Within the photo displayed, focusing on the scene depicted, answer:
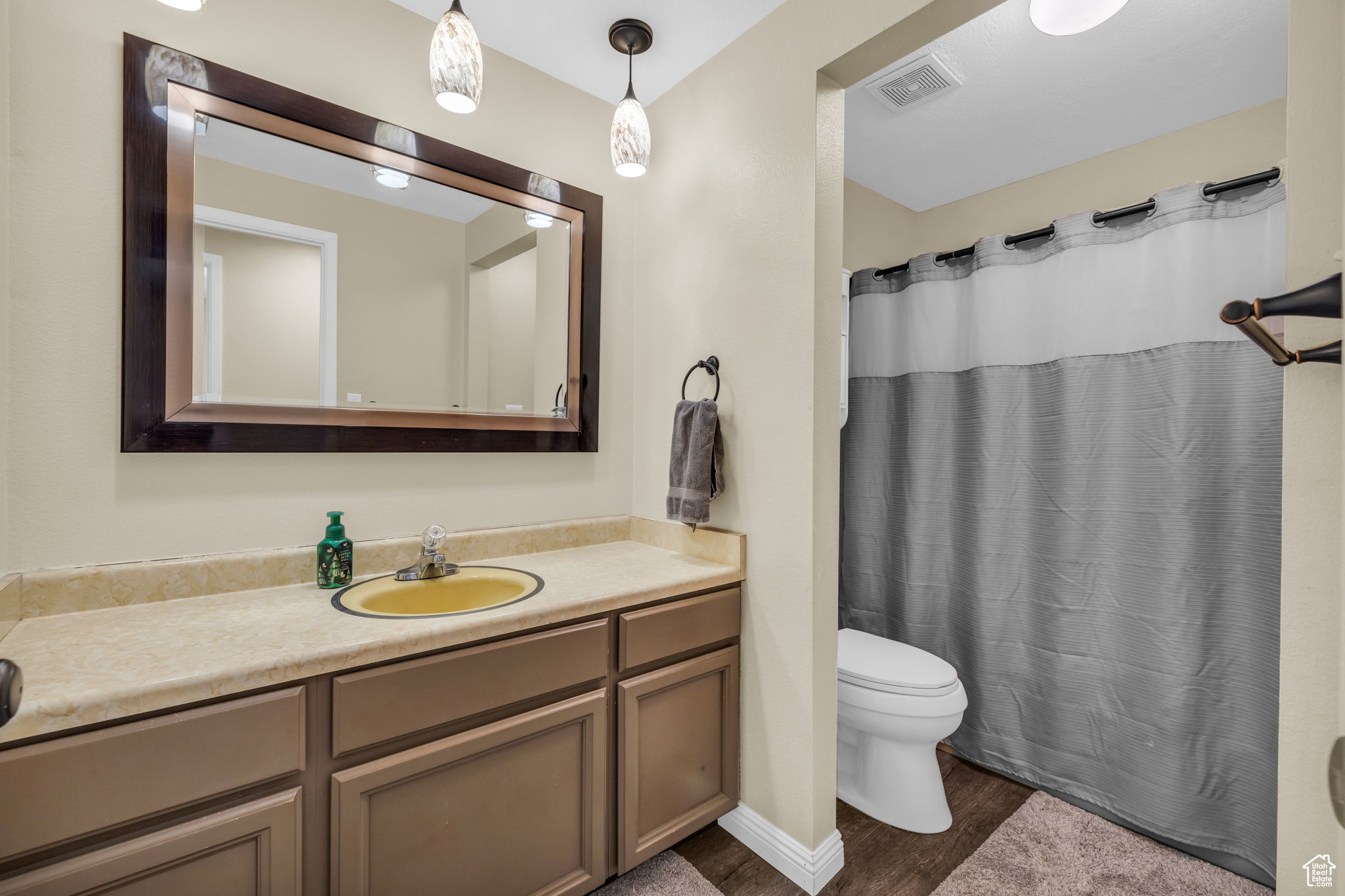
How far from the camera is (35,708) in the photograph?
781mm

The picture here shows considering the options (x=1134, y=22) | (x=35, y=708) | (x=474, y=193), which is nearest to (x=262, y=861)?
(x=35, y=708)

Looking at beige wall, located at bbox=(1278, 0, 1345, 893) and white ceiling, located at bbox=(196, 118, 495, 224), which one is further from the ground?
white ceiling, located at bbox=(196, 118, 495, 224)

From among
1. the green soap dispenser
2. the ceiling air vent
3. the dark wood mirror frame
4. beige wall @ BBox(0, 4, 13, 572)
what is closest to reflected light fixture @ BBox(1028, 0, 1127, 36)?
the ceiling air vent

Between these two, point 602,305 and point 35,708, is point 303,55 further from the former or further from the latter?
point 35,708

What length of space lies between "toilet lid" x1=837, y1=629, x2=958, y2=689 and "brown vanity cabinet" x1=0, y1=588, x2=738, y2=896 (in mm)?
451

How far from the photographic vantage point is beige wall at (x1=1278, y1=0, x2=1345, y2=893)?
787 millimetres

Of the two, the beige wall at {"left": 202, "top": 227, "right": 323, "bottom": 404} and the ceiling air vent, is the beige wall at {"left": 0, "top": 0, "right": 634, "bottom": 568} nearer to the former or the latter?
the beige wall at {"left": 202, "top": 227, "right": 323, "bottom": 404}

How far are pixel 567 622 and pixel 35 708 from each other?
32.7 inches

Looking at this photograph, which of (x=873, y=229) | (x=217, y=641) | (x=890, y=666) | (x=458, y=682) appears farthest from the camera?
(x=873, y=229)

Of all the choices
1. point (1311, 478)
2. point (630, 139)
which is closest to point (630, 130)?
point (630, 139)

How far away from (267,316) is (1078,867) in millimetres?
2592

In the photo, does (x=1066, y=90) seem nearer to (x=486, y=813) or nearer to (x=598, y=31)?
(x=598, y=31)

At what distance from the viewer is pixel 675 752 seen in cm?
154

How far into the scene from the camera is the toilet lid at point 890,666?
176cm
